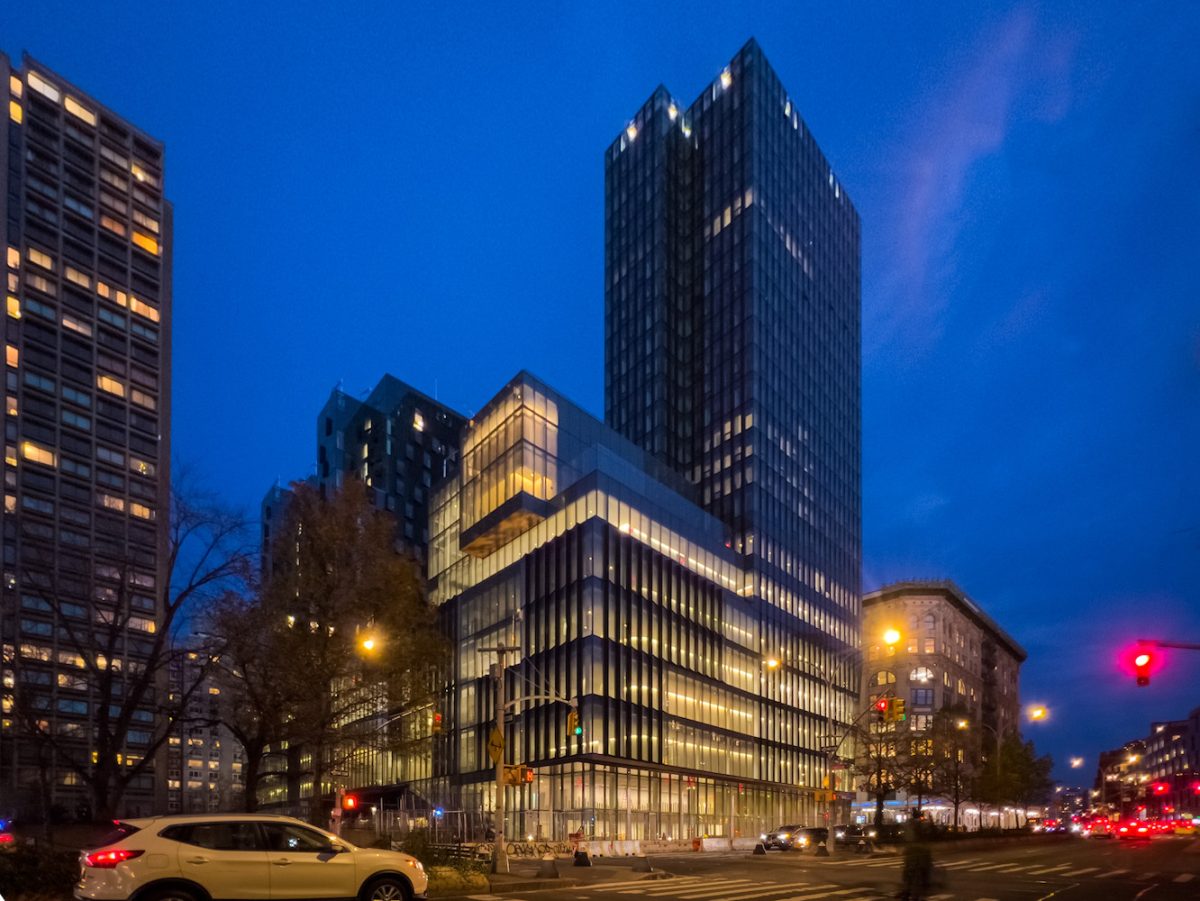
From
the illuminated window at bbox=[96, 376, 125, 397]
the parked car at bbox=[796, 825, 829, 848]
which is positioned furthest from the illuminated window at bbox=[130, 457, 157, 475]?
the parked car at bbox=[796, 825, 829, 848]

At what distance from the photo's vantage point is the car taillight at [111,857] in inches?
524

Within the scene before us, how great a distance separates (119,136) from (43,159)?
37.2 feet

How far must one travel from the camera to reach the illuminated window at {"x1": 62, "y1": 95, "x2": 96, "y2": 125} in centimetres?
11931

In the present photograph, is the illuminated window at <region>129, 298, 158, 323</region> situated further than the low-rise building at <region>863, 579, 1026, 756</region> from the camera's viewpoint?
No

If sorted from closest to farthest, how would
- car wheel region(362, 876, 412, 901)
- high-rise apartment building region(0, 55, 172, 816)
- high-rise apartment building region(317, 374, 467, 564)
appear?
car wheel region(362, 876, 412, 901)
high-rise apartment building region(0, 55, 172, 816)
high-rise apartment building region(317, 374, 467, 564)

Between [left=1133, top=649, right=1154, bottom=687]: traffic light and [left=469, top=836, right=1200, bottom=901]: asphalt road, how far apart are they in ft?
16.8

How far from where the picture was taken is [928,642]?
421ft

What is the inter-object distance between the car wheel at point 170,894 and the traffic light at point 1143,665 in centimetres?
2261

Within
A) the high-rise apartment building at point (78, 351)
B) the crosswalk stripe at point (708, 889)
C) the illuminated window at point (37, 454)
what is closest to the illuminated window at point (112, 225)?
the high-rise apartment building at point (78, 351)

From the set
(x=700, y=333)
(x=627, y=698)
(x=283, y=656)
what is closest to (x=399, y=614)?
(x=283, y=656)

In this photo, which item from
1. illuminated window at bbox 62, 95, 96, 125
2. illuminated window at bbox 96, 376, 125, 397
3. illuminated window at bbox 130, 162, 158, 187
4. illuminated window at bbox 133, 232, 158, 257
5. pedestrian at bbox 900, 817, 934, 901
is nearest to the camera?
pedestrian at bbox 900, 817, 934, 901

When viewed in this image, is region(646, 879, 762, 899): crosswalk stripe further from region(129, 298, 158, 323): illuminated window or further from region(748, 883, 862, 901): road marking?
region(129, 298, 158, 323): illuminated window

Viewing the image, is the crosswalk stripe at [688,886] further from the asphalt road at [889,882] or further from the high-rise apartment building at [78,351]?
the high-rise apartment building at [78,351]

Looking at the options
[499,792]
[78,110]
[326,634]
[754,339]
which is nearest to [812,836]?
[499,792]
